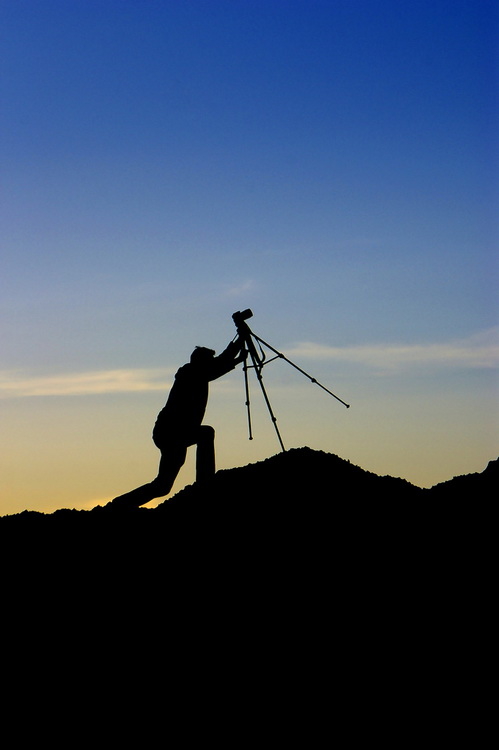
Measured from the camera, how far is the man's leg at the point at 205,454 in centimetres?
1447

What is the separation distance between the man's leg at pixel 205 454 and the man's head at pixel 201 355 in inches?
44.6

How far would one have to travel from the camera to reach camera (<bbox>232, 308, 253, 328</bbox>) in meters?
14.6

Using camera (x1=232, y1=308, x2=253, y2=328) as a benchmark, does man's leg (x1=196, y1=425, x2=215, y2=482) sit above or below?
below

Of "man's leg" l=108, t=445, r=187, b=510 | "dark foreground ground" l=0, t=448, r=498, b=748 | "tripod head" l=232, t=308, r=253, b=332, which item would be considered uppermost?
"tripod head" l=232, t=308, r=253, b=332

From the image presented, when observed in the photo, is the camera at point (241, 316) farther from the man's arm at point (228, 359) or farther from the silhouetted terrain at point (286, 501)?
the silhouetted terrain at point (286, 501)

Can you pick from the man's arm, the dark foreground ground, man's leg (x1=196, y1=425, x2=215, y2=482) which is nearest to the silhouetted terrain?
the dark foreground ground

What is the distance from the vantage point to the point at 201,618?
1063cm

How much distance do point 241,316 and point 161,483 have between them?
3.21 metres

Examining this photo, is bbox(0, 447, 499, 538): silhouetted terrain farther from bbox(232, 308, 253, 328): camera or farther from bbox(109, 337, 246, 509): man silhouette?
bbox(232, 308, 253, 328): camera

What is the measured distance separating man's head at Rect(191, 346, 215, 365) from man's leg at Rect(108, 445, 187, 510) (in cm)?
149

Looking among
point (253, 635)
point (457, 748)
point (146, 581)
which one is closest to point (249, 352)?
point (146, 581)

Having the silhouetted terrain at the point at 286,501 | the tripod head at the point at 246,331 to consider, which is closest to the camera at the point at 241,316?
the tripod head at the point at 246,331

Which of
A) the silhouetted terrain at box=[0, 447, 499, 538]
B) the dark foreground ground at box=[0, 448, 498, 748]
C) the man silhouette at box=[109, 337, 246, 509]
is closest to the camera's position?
the dark foreground ground at box=[0, 448, 498, 748]

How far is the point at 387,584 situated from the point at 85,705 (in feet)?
13.4
